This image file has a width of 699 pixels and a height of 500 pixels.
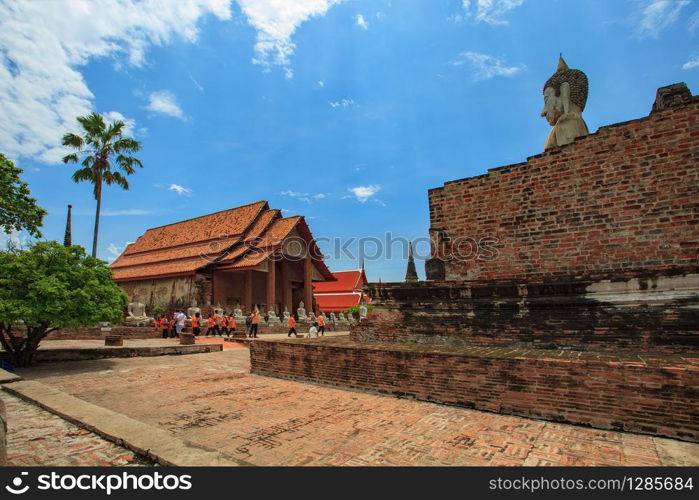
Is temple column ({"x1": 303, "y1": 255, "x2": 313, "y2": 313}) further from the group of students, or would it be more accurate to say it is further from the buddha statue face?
the buddha statue face

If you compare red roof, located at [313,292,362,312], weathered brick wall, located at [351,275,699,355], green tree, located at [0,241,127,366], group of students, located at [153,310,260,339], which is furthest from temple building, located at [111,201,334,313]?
weathered brick wall, located at [351,275,699,355]

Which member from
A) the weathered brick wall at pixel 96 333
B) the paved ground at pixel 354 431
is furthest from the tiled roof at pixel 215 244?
the paved ground at pixel 354 431

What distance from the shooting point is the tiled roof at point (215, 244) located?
2119 centimetres

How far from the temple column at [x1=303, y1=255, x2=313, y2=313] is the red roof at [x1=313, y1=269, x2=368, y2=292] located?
9823 mm

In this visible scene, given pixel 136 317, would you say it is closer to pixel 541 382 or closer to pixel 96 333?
pixel 96 333

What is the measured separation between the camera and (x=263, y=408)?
14.6ft

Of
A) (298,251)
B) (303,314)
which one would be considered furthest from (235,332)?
(298,251)

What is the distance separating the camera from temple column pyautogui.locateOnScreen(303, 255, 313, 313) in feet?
80.3

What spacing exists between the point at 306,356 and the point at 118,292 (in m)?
4.74

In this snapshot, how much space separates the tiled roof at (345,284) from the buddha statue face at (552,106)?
27.7 m

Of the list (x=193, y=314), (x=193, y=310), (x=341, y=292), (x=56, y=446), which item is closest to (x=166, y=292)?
(x=193, y=310)

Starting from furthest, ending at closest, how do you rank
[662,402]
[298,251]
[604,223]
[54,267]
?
[298,251] → [54,267] → [604,223] → [662,402]

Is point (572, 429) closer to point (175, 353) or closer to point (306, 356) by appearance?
point (306, 356)

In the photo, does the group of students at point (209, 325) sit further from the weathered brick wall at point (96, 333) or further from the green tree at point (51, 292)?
the green tree at point (51, 292)
